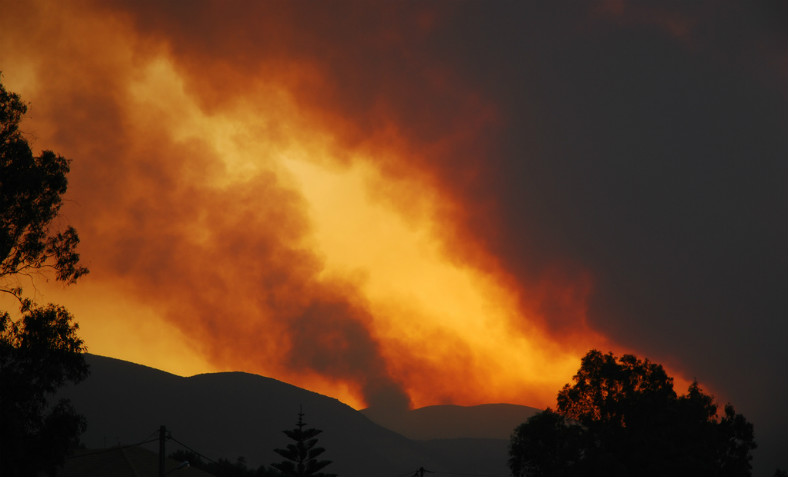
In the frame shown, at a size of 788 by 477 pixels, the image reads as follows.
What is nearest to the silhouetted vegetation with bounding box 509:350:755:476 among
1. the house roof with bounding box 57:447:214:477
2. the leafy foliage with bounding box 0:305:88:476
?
the house roof with bounding box 57:447:214:477

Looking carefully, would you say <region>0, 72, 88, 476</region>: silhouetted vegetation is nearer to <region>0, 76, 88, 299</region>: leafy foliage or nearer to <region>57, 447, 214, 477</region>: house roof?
<region>0, 76, 88, 299</region>: leafy foliage

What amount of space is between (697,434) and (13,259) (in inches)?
2394

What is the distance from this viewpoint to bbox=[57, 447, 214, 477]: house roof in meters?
68.9

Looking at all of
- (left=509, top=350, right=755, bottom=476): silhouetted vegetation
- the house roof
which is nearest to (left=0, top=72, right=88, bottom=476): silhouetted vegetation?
the house roof

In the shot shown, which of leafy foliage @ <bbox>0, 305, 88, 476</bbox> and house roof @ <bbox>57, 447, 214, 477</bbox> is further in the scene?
house roof @ <bbox>57, 447, 214, 477</bbox>

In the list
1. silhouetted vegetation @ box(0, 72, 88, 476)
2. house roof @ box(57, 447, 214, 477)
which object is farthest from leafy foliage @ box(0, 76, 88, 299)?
house roof @ box(57, 447, 214, 477)

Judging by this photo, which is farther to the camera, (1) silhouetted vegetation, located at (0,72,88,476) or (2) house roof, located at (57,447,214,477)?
(2) house roof, located at (57,447,214,477)

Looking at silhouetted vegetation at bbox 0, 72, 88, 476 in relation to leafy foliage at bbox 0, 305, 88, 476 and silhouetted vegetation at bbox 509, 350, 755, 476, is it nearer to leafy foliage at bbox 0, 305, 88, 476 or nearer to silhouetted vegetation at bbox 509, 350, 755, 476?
leafy foliage at bbox 0, 305, 88, 476

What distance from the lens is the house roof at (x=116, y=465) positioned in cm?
6888

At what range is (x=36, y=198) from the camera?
135 feet

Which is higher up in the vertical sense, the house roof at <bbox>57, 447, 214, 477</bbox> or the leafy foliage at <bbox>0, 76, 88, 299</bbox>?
the leafy foliage at <bbox>0, 76, 88, 299</bbox>

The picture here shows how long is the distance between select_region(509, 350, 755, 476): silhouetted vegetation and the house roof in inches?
1395

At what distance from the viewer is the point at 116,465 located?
7094 centimetres

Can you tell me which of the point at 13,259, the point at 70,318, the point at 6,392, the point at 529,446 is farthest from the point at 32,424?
the point at 529,446
